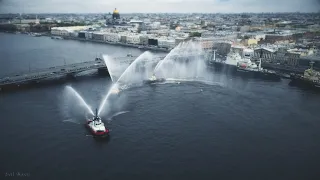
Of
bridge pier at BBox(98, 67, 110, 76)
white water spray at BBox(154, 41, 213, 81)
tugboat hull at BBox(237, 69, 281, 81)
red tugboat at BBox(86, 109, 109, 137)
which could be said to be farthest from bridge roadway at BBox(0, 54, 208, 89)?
red tugboat at BBox(86, 109, 109, 137)

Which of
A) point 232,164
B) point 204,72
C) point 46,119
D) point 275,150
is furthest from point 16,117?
point 204,72

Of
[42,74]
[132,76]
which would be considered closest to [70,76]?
[42,74]

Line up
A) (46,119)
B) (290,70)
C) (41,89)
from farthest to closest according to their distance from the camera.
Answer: (290,70) < (41,89) < (46,119)

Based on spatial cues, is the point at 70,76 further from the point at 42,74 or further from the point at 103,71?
the point at 103,71

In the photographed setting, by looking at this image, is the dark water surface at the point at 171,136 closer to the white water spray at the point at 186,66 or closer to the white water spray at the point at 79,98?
the white water spray at the point at 79,98

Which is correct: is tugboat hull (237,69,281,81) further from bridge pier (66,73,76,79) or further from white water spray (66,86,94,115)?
white water spray (66,86,94,115)

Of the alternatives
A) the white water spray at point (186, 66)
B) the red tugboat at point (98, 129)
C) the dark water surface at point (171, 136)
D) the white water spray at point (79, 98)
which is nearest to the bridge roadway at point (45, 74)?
the dark water surface at point (171, 136)

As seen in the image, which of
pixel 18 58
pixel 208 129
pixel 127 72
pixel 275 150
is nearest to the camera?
pixel 275 150

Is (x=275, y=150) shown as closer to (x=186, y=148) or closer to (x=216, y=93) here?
(x=186, y=148)
